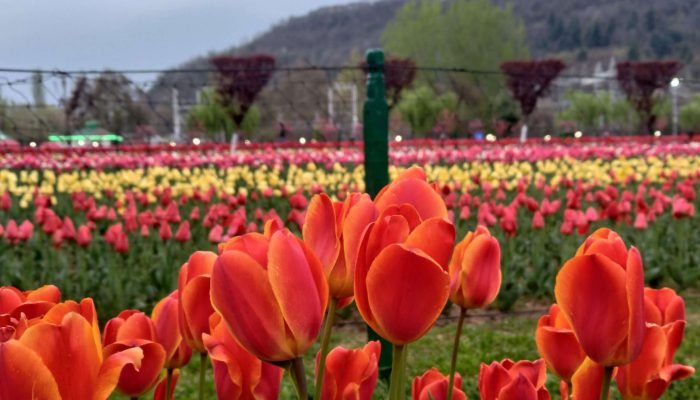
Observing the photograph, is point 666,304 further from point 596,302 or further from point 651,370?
point 596,302

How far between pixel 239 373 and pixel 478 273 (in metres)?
0.29

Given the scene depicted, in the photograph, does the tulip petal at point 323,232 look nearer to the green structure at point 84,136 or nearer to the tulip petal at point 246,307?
the tulip petal at point 246,307

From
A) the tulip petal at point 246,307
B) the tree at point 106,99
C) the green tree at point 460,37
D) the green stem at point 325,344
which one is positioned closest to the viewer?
the tulip petal at point 246,307

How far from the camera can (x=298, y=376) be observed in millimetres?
770

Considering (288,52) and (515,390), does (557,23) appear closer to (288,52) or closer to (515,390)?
(288,52)

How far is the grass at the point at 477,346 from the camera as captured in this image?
177 inches

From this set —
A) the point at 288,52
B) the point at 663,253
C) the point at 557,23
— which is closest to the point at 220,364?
the point at 663,253

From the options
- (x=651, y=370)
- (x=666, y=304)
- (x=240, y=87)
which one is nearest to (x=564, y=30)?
(x=240, y=87)

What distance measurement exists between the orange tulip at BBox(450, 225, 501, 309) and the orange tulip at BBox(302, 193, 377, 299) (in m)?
0.19

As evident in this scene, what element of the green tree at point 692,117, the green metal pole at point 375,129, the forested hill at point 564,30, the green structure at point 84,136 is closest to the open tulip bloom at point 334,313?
the green metal pole at point 375,129

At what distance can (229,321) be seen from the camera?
0.75m

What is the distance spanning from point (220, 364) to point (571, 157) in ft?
44.3

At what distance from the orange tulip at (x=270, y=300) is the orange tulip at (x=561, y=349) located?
316 millimetres

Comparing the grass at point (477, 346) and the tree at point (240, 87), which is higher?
the tree at point (240, 87)
